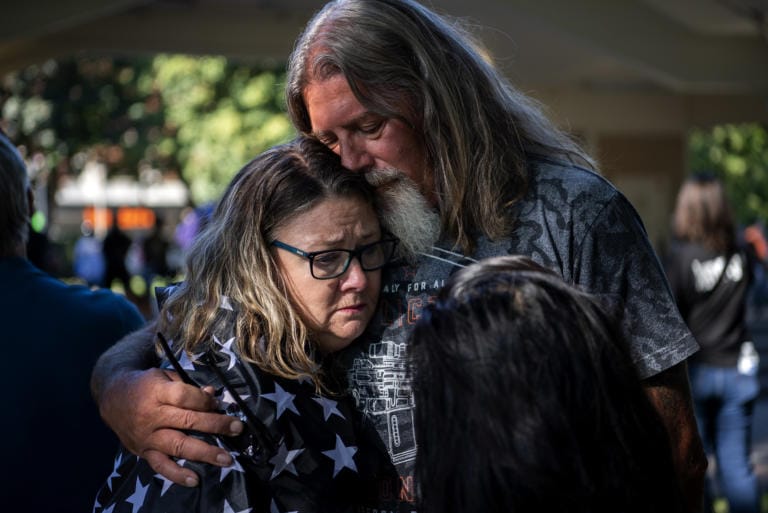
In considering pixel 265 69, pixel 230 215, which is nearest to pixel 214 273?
pixel 230 215

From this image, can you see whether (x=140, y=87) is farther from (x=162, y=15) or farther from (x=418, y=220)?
(x=418, y=220)

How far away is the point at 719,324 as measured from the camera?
5.57m

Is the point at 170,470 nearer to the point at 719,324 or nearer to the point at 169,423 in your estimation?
the point at 169,423

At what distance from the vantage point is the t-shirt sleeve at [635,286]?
192 cm

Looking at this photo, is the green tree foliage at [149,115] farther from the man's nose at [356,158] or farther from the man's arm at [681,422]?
the man's arm at [681,422]

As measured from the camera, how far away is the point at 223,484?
184 centimetres

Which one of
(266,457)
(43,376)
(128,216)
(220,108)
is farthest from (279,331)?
(128,216)

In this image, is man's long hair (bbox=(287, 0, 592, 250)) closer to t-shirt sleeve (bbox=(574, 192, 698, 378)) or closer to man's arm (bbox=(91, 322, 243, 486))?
t-shirt sleeve (bbox=(574, 192, 698, 378))

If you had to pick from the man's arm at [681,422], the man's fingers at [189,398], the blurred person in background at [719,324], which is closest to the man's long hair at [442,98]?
the man's arm at [681,422]

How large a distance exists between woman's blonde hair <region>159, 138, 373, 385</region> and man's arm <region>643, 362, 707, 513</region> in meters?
0.68

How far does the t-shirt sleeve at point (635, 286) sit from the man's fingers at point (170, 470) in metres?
0.83

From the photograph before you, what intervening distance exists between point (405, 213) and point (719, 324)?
13.0 ft

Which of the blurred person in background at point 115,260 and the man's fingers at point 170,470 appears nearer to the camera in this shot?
the man's fingers at point 170,470

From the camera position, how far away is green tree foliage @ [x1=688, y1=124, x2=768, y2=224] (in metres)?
29.9
